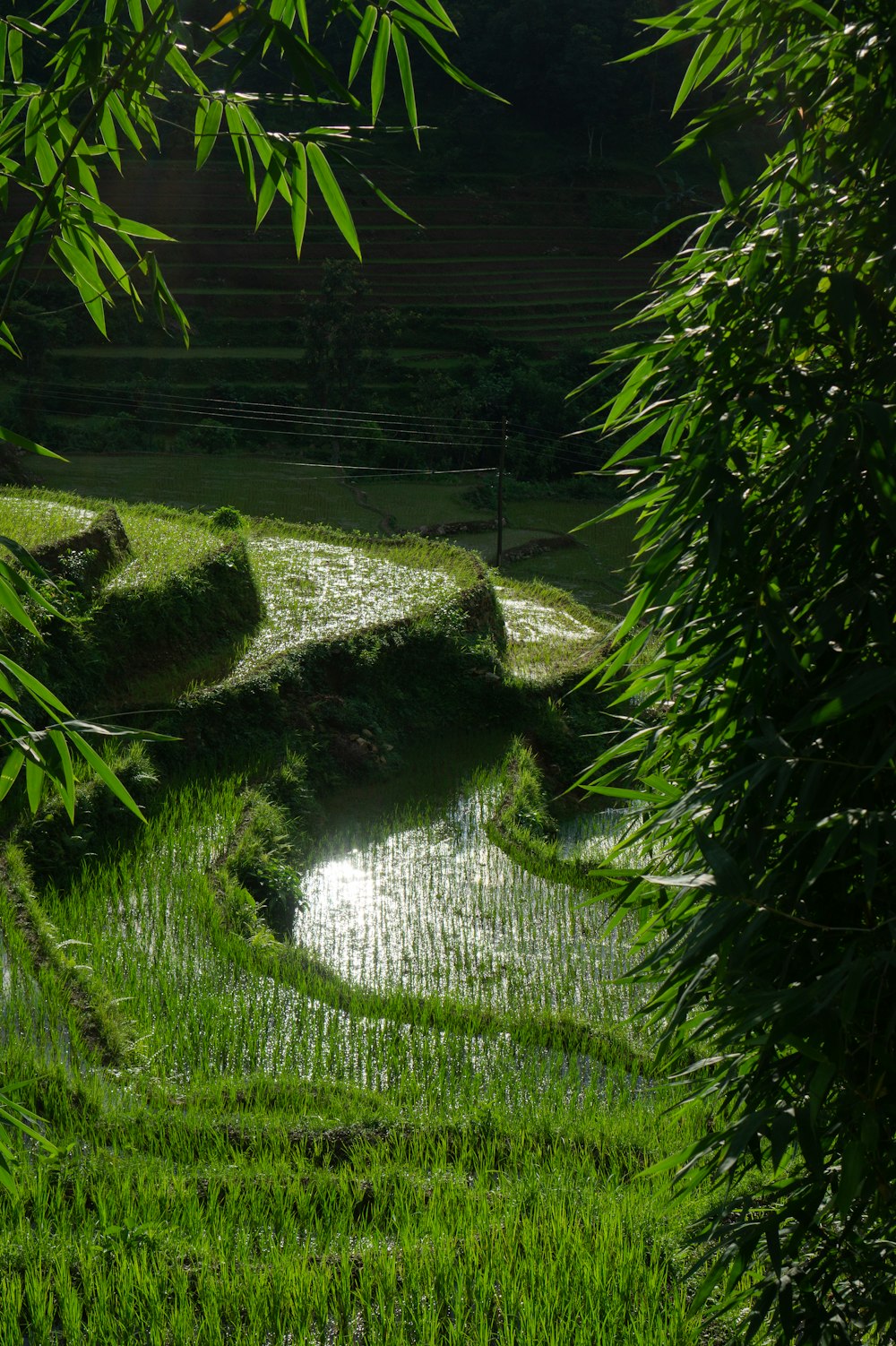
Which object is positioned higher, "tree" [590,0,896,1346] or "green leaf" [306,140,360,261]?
"green leaf" [306,140,360,261]

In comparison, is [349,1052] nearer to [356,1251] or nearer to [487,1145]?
[487,1145]

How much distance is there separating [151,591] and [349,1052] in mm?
4544

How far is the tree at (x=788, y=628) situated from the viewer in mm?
1590

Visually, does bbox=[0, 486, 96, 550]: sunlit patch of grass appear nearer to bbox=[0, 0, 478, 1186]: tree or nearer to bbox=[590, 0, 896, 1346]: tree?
bbox=[0, 0, 478, 1186]: tree

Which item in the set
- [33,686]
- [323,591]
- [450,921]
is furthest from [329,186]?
[323,591]

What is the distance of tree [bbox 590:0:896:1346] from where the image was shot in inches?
62.6

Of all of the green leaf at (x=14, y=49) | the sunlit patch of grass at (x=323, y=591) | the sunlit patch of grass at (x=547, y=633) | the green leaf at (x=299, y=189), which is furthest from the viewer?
the sunlit patch of grass at (x=547, y=633)

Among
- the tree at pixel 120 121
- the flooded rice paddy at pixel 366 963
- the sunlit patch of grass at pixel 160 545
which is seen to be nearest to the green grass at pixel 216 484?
the sunlit patch of grass at pixel 160 545

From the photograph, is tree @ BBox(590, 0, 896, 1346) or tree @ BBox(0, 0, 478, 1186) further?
tree @ BBox(590, 0, 896, 1346)

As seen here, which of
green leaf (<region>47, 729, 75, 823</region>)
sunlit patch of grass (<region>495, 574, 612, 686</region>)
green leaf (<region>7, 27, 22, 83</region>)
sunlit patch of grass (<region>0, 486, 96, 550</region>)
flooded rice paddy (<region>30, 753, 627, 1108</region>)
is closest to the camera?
green leaf (<region>47, 729, 75, 823</region>)

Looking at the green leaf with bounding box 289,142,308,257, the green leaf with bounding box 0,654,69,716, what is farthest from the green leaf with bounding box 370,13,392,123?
the green leaf with bounding box 0,654,69,716

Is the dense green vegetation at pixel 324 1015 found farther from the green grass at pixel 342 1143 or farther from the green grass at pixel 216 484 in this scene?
the green grass at pixel 216 484

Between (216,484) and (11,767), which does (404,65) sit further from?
(216,484)

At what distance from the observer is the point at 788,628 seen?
5.45 feet
